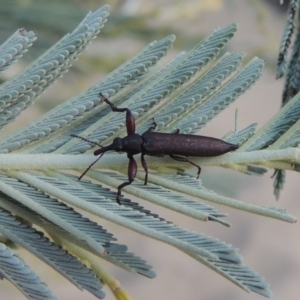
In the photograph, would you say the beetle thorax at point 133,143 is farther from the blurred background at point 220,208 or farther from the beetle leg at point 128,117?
the blurred background at point 220,208

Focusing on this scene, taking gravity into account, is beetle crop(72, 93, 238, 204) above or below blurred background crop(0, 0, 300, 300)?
below

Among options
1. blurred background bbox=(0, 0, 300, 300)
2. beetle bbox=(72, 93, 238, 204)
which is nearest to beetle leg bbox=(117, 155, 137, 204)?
beetle bbox=(72, 93, 238, 204)

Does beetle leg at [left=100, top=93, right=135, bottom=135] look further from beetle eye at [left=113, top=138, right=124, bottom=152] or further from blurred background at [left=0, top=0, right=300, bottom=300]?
blurred background at [left=0, top=0, right=300, bottom=300]

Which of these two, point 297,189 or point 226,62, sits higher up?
point 297,189

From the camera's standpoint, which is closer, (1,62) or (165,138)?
(1,62)

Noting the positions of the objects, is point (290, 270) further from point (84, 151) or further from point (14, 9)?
point (84, 151)

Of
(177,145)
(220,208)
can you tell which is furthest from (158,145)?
(220,208)

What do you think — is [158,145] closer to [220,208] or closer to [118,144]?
[118,144]

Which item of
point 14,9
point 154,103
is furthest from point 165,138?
point 14,9
